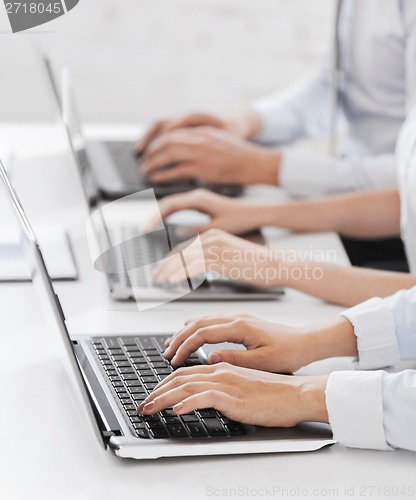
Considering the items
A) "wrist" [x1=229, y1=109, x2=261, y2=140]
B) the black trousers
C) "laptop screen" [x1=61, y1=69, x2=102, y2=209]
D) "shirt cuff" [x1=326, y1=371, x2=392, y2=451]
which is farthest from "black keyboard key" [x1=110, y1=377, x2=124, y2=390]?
"wrist" [x1=229, y1=109, x2=261, y2=140]

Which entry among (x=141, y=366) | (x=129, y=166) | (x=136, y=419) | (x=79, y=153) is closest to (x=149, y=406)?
(x=136, y=419)

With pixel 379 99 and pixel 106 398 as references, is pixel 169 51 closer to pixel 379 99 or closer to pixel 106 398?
pixel 379 99

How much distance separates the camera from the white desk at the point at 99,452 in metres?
0.85

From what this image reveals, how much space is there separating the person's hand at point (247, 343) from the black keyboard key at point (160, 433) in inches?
5.5

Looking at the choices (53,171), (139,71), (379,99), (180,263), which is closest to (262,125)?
(379,99)

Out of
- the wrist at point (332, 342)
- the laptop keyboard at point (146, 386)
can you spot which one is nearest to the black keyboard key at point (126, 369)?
the laptop keyboard at point (146, 386)

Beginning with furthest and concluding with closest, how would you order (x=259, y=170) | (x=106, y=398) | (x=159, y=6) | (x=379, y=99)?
1. (x=159, y=6)
2. (x=379, y=99)
3. (x=259, y=170)
4. (x=106, y=398)

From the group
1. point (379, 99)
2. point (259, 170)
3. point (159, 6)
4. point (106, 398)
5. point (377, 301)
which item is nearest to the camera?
point (106, 398)

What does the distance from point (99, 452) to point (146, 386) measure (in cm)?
11

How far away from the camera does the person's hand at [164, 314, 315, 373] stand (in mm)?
1032

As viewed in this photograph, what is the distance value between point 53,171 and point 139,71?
139cm

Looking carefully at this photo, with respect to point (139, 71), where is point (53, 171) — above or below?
above

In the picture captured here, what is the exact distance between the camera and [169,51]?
10.0 ft

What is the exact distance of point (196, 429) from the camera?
90 centimetres
